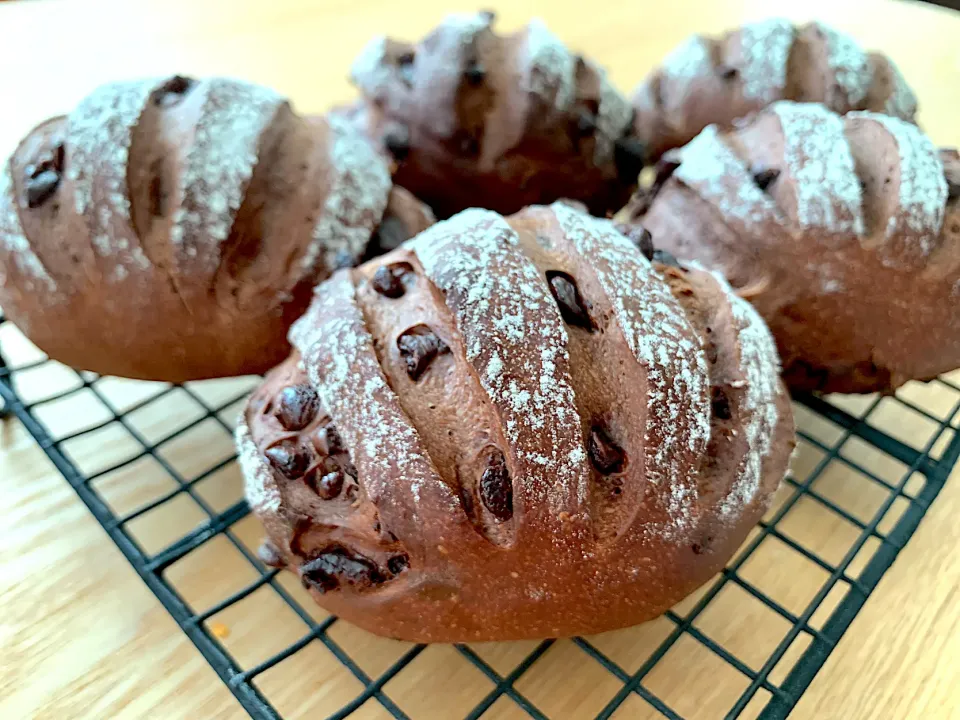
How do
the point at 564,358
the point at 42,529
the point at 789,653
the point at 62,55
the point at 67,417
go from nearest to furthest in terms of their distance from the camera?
the point at 564,358 < the point at 789,653 < the point at 42,529 < the point at 67,417 < the point at 62,55

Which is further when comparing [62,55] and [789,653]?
[62,55]

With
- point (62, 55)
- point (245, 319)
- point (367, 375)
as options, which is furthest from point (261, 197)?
point (62, 55)

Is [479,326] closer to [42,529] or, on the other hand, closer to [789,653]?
[789,653]

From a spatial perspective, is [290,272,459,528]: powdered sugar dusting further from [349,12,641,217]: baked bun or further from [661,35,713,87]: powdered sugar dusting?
[661,35,713,87]: powdered sugar dusting

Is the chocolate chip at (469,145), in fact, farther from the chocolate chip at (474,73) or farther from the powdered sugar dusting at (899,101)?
the powdered sugar dusting at (899,101)

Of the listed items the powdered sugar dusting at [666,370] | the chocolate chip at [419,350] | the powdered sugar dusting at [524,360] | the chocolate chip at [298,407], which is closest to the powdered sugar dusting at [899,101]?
the powdered sugar dusting at [666,370]

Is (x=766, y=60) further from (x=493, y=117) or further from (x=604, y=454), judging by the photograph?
(x=604, y=454)
